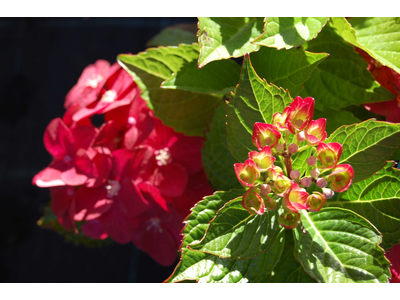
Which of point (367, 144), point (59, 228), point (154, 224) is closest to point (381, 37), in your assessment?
point (367, 144)

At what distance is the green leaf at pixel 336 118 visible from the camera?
59 centimetres

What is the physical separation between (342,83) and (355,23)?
112mm

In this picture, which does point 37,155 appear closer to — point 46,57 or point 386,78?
point 46,57

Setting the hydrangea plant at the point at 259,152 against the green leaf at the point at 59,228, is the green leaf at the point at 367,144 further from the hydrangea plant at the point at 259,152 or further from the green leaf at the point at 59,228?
the green leaf at the point at 59,228

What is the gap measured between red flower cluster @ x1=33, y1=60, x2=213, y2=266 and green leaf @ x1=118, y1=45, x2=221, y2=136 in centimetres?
5

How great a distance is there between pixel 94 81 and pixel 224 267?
517mm

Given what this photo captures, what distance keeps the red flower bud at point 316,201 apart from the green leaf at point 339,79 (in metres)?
0.22

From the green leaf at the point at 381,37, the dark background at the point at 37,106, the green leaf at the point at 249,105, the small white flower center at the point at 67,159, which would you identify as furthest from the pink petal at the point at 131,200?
the dark background at the point at 37,106

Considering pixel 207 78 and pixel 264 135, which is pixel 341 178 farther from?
pixel 207 78

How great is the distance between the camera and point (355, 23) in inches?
24.5

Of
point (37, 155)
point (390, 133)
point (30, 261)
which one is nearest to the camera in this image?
point (390, 133)

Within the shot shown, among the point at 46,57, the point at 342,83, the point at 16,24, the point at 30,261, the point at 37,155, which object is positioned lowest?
the point at 30,261

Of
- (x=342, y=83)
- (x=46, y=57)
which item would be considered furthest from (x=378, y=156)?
(x=46, y=57)

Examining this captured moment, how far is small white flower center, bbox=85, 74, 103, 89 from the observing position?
809 millimetres
